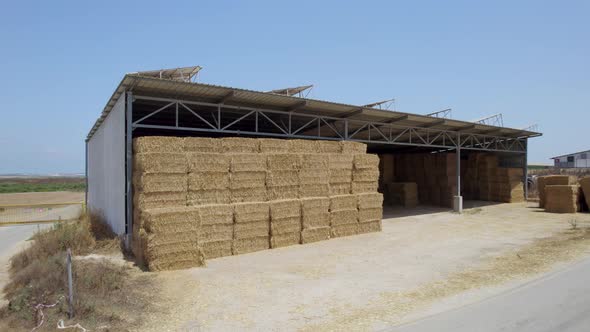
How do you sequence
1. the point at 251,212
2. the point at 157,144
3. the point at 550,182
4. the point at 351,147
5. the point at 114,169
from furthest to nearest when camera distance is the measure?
1. the point at 550,182
2. the point at 351,147
3. the point at 114,169
4. the point at 251,212
5. the point at 157,144

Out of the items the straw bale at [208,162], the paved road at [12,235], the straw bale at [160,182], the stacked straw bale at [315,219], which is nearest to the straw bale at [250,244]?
the stacked straw bale at [315,219]

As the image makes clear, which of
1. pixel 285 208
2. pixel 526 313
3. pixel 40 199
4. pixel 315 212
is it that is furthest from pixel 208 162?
pixel 40 199

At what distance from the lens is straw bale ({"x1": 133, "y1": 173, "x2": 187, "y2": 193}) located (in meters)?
9.52

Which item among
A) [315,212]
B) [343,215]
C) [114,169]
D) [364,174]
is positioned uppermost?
[114,169]

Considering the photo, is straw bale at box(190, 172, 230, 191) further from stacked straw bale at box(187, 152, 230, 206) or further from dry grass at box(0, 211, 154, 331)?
dry grass at box(0, 211, 154, 331)

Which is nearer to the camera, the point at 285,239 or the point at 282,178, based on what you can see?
the point at 285,239

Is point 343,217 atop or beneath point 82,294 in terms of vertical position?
atop

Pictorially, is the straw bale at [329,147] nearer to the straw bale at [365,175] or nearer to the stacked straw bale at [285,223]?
the straw bale at [365,175]

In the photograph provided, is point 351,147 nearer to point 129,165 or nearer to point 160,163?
point 160,163

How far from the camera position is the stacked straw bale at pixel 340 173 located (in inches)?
523

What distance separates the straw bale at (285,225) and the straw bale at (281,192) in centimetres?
69

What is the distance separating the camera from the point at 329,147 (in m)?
13.5

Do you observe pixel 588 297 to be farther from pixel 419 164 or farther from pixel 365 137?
pixel 419 164

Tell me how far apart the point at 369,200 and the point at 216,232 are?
6327mm
